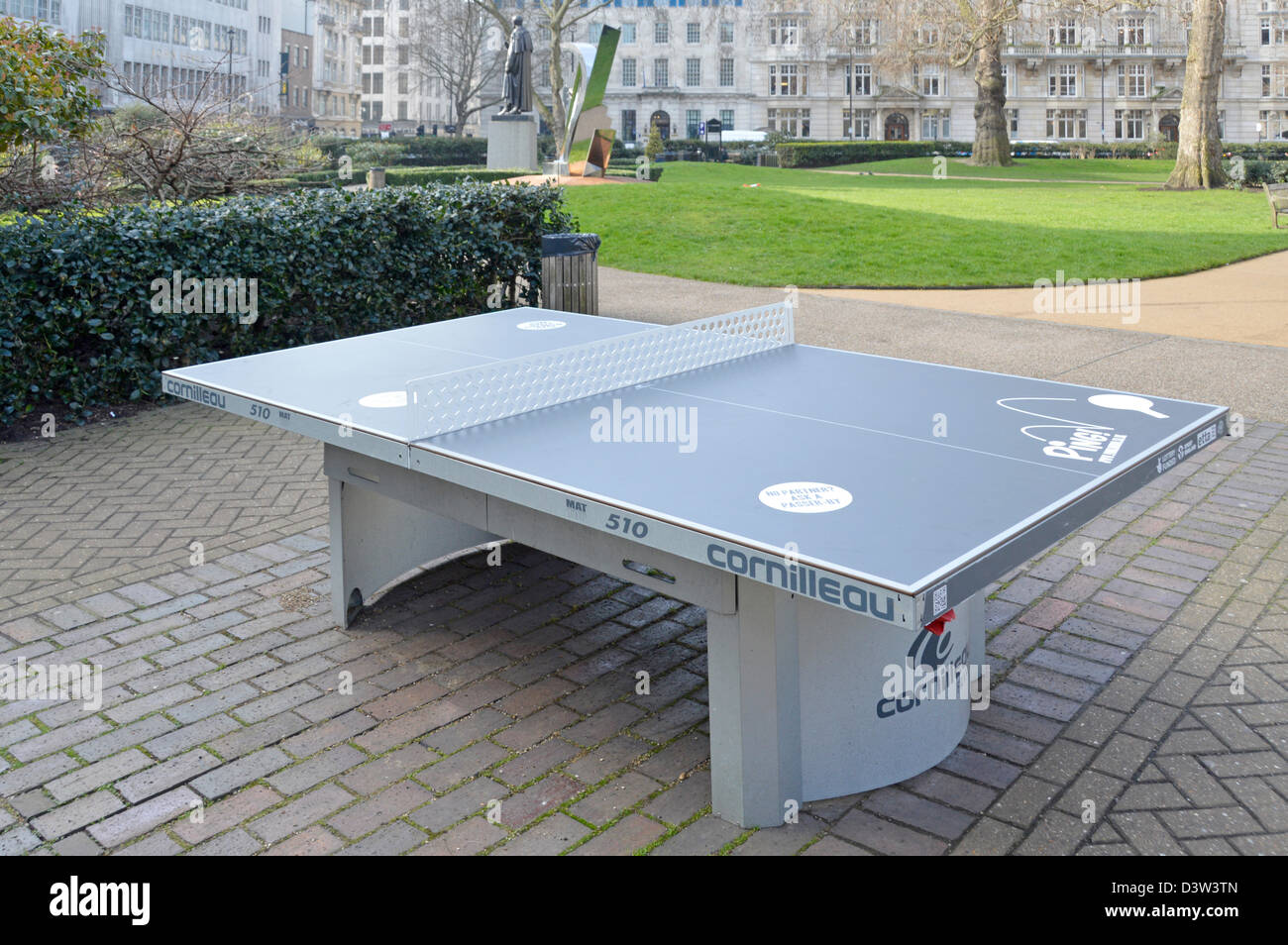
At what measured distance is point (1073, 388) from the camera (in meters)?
4.84

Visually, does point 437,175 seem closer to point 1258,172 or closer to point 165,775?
point 1258,172

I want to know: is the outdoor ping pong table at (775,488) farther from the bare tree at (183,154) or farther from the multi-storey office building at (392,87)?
the multi-storey office building at (392,87)

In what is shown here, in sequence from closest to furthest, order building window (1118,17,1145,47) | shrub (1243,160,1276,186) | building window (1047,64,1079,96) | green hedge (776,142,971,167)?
1. shrub (1243,160,1276,186)
2. green hedge (776,142,971,167)
3. building window (1118,17,1145,47)
4. building window (1047,64,1079,96)

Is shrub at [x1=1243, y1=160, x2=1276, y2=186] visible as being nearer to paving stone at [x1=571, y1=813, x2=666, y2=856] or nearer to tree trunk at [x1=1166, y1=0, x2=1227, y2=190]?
tree trunk at [x1=1166, y1=0, x2=1227, y2=190]

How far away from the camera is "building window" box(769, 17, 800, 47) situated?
280 feet

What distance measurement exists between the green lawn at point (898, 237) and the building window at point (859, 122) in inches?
2417

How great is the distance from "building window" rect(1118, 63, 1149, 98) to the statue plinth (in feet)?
206

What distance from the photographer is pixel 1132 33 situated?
80.9 m

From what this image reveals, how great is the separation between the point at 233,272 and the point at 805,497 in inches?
293

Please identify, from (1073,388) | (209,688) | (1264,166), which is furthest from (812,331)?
(1264,166)

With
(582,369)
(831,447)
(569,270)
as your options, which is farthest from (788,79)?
(831,447)

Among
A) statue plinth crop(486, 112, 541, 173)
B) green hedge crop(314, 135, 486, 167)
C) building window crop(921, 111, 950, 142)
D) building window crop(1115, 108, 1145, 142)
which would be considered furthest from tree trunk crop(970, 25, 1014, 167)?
building window crop(1115, 108, 1145, 142)

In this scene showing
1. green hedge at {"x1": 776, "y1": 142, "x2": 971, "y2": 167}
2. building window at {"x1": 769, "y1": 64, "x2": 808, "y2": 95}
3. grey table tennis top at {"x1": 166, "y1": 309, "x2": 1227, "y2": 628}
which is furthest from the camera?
building window at {"x1": 769, "y1": 64, "x2": 808, "y2": 95}
